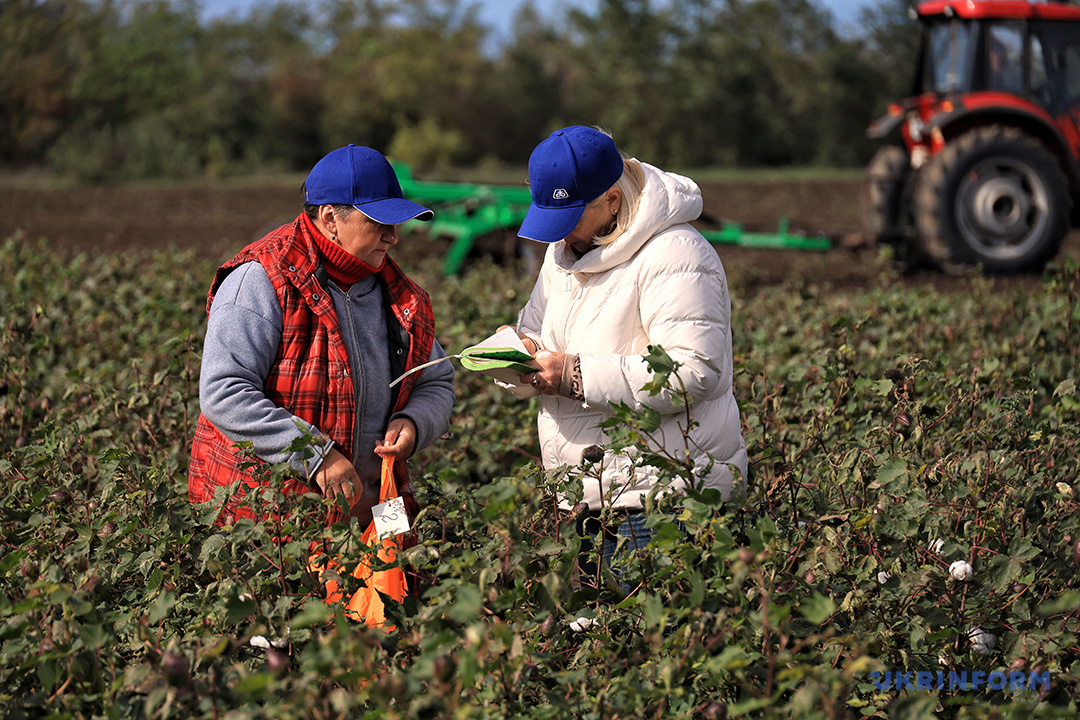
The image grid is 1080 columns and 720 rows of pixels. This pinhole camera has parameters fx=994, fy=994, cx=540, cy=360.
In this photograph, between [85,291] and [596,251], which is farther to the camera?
[85,291]

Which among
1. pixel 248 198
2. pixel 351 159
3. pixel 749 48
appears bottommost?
pixel 248 198

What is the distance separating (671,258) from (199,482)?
4.12 ft

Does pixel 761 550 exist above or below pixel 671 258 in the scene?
below

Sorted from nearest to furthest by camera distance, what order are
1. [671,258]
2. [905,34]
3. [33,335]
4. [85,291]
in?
[671,258], [33,335], [85,291], [905,34]

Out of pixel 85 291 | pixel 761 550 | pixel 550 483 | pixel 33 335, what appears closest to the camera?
pixel 761 550

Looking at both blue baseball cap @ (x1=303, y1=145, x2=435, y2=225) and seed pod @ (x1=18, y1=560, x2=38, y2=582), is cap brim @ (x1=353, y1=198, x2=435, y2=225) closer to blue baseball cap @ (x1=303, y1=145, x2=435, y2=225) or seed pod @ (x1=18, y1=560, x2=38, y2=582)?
Result: blue baseball cap @ (x1=303, y1=145, x2=435, y2=225)

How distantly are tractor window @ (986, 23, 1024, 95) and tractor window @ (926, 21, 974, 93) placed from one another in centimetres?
18

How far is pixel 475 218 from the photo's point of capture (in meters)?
8.39

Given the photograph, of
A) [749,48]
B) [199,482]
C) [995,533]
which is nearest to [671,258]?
[995,533]

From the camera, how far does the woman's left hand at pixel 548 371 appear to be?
2.29 meters

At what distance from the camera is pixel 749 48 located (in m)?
34.7

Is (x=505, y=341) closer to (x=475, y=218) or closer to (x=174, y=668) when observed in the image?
(x=174, y=668)

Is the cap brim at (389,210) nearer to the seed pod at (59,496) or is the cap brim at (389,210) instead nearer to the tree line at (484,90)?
the seed pod at (59,496)

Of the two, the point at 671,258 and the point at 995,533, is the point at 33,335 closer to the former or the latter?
the point at 671,258
